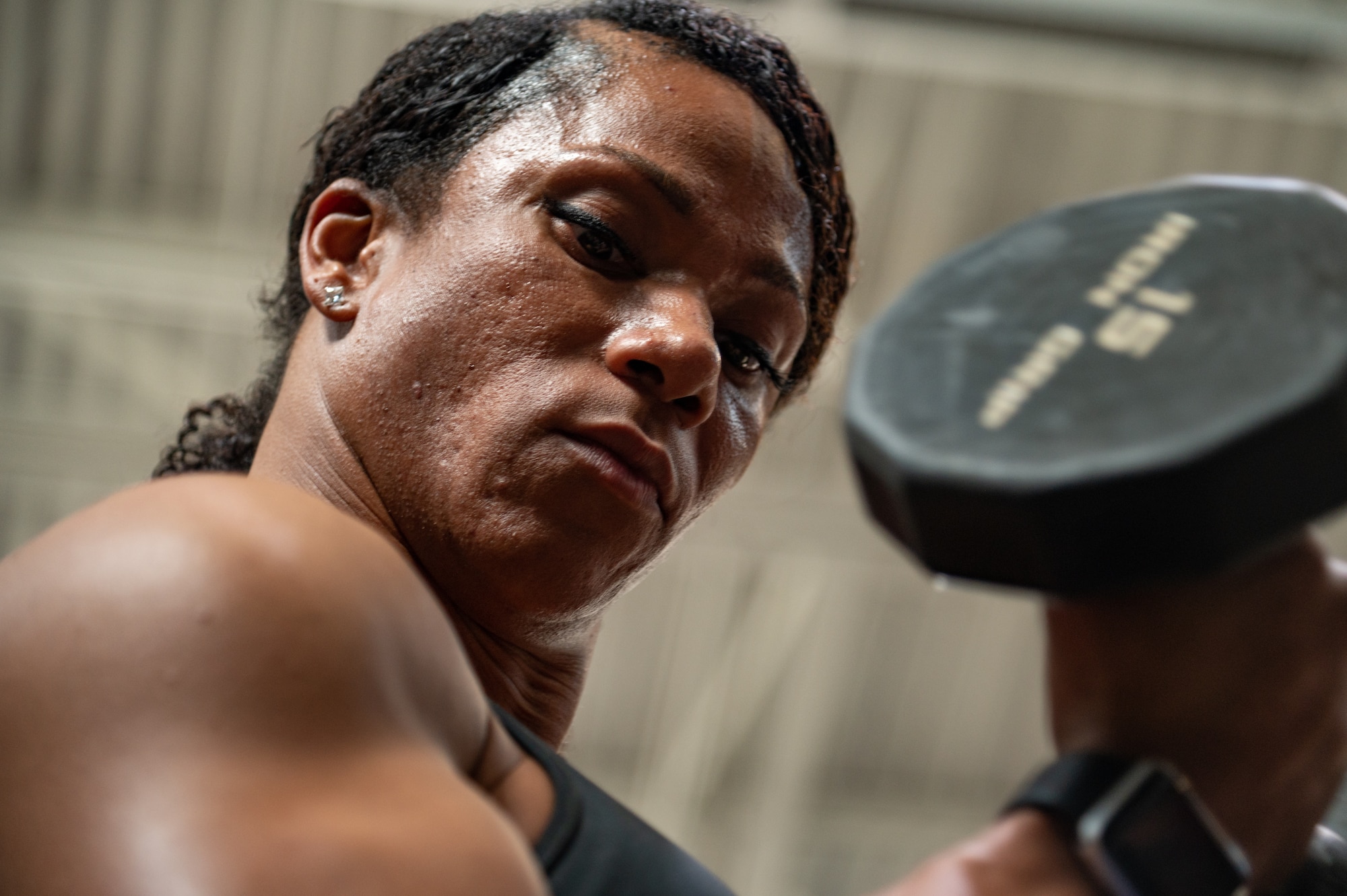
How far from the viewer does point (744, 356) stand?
1.69 m

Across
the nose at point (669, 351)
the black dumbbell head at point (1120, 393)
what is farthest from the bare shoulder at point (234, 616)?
the nose at point (669, 351)

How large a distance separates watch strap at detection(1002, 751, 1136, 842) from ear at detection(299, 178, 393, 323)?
3.29 ft

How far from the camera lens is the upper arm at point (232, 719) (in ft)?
2.73

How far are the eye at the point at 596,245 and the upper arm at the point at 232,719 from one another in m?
0.57

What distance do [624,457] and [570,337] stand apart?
14 cm

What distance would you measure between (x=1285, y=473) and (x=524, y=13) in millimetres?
1406

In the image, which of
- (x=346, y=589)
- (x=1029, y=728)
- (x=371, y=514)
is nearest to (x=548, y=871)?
(x=346, y=589)

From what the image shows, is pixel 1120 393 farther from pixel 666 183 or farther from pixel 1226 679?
pixel 666 183

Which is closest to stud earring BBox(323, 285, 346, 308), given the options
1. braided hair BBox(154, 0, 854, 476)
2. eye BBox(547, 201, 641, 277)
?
braided hair BBox(154, 0, 854, 476)

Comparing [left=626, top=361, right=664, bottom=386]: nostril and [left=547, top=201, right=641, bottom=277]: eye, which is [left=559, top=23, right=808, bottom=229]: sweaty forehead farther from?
[left=626, top=361, right=664, bottom=386]: nostril

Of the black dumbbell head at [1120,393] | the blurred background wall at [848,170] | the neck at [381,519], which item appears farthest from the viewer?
the blurred background wall at [848,170]

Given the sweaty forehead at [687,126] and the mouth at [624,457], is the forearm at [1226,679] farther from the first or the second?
the sweaty forehead at [687,126]

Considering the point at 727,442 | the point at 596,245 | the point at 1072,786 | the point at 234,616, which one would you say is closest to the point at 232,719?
Answer: the point at 234,616

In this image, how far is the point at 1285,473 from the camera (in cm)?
78
